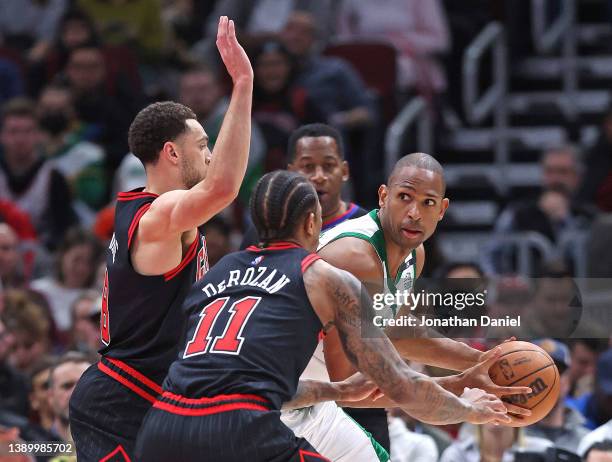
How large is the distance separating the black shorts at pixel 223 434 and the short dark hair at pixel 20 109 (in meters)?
7.22

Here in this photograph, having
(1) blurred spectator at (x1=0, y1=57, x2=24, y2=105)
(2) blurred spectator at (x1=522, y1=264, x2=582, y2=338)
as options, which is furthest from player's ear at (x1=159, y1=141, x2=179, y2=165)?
(1) blurred spectator at (x1=0, y1=57, x2=24, y2=105)

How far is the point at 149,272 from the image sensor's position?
18.2ft

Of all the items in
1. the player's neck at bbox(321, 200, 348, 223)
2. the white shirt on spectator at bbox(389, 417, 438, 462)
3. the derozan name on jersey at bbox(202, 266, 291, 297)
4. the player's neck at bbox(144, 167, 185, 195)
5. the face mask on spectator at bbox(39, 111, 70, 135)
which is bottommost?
the white shirt on spectator at bbox(389, 417, 438, 462)

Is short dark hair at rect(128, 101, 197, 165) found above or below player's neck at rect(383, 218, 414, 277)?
above

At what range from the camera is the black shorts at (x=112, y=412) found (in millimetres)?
5594

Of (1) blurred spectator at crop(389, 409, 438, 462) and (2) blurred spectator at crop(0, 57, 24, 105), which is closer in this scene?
(1) blurred spectator at crop(389, 409, 438, 462)

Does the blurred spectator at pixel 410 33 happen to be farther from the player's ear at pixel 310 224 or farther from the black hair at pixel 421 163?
the player's ear at pixel 310 224

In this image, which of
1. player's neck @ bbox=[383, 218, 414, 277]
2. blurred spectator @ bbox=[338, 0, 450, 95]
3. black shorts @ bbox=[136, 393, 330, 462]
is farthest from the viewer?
blurred spectator @ bbox=[338, 0, 450, 95]

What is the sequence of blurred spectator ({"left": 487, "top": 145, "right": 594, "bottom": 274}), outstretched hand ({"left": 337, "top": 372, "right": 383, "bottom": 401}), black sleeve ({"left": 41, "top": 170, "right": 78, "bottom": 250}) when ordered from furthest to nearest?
1. black sleeve ({"left": 41, "top": 170, "right": 78, "bottom": 250})
2. blurred spectator ({"left": 487, "top": 145, "right": 594, "bottom": 274})
3. outstretched hand ({"left": 337, "top": 372, "right": 383, "bottom": 401})

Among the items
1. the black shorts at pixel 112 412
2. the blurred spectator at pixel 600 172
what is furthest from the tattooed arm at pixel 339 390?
the blurred spectator at pixel 600 172

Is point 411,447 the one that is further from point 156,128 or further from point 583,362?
point 156,128

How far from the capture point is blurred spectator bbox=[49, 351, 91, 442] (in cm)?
800

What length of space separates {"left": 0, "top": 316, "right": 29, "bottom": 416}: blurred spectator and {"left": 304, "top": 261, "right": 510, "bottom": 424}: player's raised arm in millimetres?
4333

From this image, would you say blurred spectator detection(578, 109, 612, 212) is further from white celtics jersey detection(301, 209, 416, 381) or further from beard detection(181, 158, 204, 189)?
beard detection(181, 158, 204, 189)
